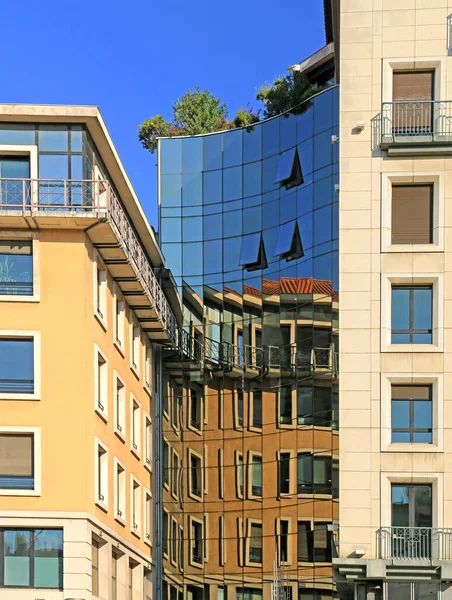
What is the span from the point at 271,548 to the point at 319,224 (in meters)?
14.2

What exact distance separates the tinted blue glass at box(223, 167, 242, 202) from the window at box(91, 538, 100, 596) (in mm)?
21365

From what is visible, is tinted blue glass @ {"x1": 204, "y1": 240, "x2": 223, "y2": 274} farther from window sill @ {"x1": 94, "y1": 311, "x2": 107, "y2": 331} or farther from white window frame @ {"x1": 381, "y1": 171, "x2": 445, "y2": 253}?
white window frame @ {"x1": 381, "y1": 171, "x2": 445, "y2": 253}

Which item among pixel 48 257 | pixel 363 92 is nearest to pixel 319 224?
pixel 363 92

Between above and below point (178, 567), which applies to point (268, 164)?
above

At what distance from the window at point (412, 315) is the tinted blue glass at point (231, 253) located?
15572 millimetres

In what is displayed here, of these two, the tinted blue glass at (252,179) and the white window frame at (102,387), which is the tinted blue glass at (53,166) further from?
the tinted blue glass at (252,179)

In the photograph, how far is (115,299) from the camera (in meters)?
48.8

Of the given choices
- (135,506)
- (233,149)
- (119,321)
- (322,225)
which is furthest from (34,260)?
(233,149)

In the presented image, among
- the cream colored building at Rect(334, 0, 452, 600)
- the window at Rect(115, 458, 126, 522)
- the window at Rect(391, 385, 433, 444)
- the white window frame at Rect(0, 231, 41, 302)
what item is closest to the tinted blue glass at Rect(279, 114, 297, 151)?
the cream colored building at Rect(334, 0, 452, 600)

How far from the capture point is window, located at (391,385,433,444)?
4375 cm

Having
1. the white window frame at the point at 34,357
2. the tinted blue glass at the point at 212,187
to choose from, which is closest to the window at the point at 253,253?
the tinted blue glass at the point at 212,187

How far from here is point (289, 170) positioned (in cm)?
5762

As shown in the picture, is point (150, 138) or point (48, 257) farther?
point (150, 138)

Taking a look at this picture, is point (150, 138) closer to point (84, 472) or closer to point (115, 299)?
point (115, 299)
